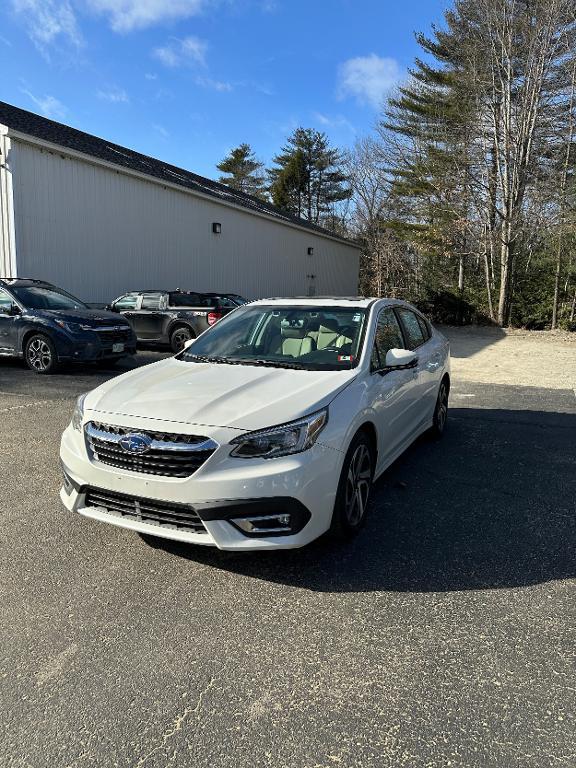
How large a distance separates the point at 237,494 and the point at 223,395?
0.69 metres

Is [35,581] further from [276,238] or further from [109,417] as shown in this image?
[276,238]

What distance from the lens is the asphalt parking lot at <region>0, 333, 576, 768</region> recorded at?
1937 mm

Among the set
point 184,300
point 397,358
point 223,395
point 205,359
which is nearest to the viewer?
point 223,395

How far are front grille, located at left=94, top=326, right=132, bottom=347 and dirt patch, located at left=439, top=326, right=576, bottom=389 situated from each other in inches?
244

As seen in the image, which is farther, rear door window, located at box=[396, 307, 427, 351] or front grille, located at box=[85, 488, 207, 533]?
rear door window, located at box=[396, 307, 427, 351]

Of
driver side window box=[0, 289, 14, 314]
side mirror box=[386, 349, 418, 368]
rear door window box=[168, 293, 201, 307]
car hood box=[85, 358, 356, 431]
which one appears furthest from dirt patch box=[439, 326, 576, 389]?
driver side window box=[0, 289, 14, 314]

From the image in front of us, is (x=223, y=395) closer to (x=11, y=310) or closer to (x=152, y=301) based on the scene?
(x=11, y=310)

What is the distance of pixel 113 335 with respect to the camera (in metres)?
9.62

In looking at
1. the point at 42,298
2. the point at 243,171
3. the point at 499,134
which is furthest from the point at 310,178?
the point at 42,298

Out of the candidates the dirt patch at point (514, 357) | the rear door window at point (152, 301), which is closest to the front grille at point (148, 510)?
the dirt patch at point (514, 357)

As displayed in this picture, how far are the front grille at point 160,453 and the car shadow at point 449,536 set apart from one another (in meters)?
0.66

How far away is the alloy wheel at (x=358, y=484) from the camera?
3303 mm

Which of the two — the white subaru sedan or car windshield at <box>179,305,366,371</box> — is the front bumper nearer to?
the white subaru sedan

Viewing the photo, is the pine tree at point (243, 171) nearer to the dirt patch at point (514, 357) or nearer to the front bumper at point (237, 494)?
the dirt patch at point (514, 357)
